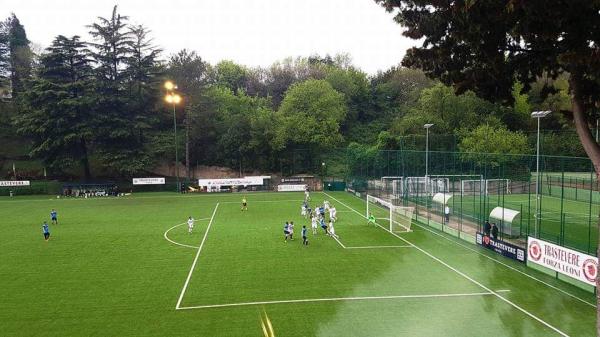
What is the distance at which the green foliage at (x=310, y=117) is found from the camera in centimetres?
6875

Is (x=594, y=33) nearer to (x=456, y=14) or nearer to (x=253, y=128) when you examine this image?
(x=456, y=14)

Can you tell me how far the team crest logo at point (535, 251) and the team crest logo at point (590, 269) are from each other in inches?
116

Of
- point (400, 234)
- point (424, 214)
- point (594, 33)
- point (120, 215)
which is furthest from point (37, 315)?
point (424, 214)

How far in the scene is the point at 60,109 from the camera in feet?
204

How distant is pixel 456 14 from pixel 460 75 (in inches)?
92.9

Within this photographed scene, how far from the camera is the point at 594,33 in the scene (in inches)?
393

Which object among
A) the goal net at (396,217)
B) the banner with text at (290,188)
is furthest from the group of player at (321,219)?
the banner with text at (290,188)

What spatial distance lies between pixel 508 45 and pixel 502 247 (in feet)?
48.9

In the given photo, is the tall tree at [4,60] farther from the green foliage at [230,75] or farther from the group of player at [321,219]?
the group of player at [321,219]

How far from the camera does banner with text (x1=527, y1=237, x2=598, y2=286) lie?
17641mm

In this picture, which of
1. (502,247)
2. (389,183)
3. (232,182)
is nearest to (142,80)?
(232,182)

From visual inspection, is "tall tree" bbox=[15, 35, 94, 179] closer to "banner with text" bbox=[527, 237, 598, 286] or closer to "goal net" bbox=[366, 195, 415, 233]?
"goal net" bbox=[366, 195, 415, 233]

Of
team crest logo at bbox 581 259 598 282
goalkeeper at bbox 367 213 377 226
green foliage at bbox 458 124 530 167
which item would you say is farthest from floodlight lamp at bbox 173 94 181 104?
team crest logo at bbox 581 259 598 282

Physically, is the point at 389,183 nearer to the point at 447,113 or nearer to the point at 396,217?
the point at 396,217
